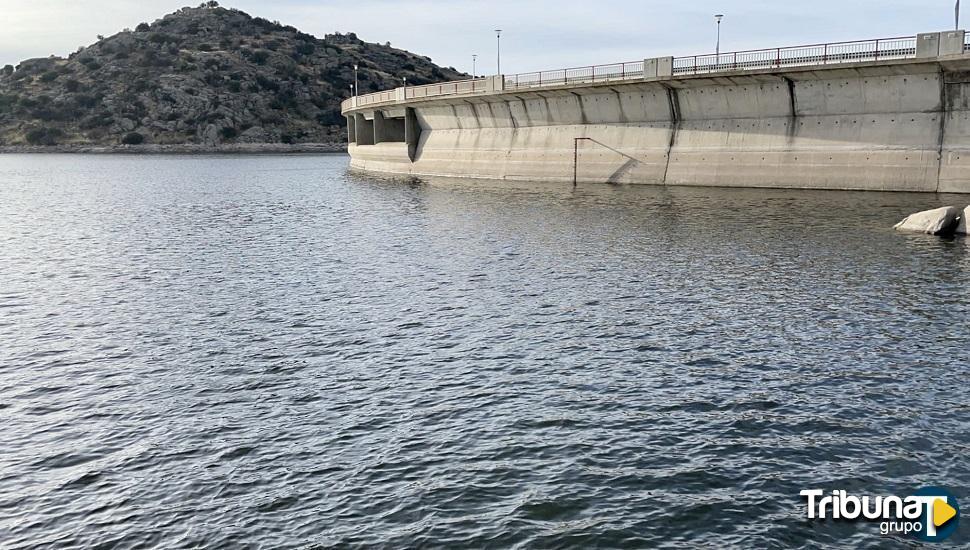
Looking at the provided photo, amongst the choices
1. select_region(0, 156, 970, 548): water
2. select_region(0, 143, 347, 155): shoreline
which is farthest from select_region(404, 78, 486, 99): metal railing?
select_region(0, 143, 347, 155): shoreline

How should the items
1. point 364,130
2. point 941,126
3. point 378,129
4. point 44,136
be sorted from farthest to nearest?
1. point 44,136
2. point 364,130
3. point 378,129
4. point 941,126

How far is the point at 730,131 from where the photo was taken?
52.9 metres

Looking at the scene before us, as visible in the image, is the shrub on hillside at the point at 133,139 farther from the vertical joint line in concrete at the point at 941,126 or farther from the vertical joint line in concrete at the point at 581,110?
the vertical joint line in concrete at the point at 941,126

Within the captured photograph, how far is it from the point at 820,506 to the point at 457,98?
6258 centimetres

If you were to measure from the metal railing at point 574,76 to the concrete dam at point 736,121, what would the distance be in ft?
0.30

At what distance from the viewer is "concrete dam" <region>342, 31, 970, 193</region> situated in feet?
146

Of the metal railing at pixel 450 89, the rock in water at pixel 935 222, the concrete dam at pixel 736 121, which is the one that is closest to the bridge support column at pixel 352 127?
the metal railing at pixel 450 89

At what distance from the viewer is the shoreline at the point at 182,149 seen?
173625 millimetres

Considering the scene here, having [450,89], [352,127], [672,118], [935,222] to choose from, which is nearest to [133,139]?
[352,127]

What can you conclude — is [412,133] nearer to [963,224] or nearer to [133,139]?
[963,224]

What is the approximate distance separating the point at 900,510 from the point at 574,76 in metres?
51.7

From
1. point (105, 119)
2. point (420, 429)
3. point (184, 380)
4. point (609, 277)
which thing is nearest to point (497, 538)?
point (420, 429)

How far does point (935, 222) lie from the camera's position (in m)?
34.1

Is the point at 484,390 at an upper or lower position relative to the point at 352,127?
lower
